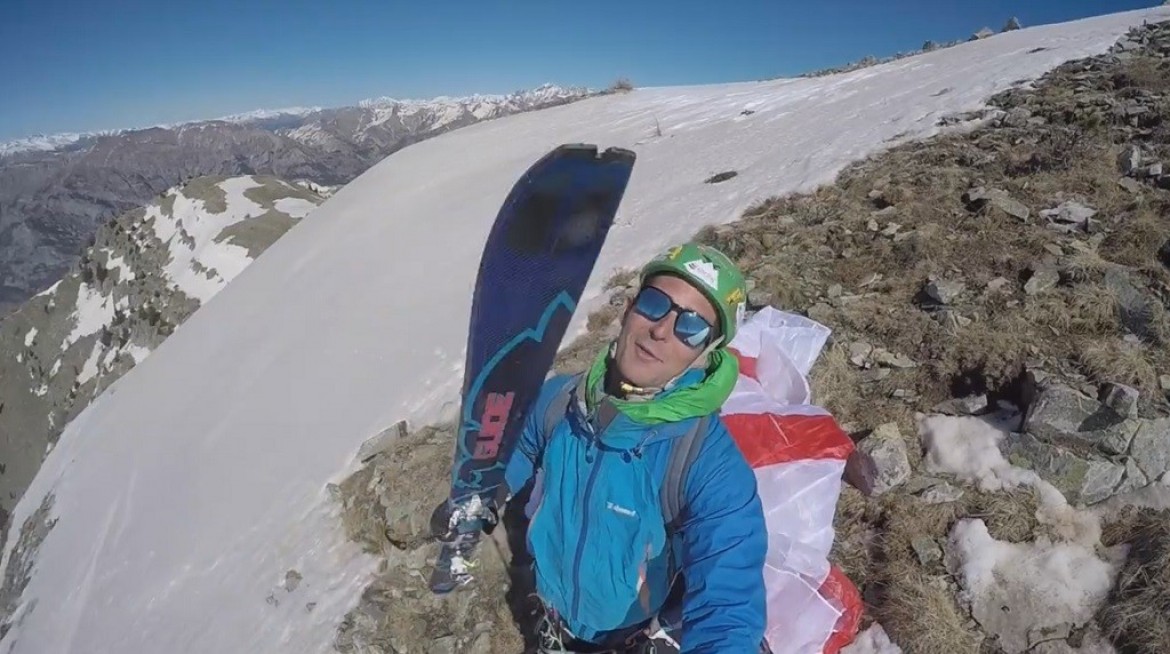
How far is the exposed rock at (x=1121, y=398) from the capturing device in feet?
14.8

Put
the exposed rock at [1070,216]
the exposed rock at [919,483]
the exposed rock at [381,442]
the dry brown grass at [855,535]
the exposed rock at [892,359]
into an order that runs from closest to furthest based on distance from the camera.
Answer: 1. the dry brown grass at [855,535]
2. the exposed rock at [919,483]
3. the exposed rock at [892,359]
4. the exposed rock at [1070,216]
5. the exposed rock at [381,442]

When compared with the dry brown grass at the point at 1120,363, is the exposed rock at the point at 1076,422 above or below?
below

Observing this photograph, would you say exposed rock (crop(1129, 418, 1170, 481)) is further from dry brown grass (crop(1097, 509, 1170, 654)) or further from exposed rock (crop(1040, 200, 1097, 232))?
exposed rock (crop(1040, 200, 1097, 232))

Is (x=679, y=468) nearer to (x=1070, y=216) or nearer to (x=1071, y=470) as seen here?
(x=1071, y=470)

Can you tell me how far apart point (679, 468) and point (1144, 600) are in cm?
323

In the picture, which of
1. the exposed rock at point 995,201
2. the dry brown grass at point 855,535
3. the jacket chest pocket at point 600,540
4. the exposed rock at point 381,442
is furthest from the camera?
the exposed rock at point 381,442

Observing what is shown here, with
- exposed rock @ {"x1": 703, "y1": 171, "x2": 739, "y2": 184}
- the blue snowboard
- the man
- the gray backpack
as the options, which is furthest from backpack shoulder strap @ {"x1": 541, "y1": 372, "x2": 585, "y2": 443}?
exposed rock @ {"x1": 703, "y1": 171, "x2": 739, "y2": 184}

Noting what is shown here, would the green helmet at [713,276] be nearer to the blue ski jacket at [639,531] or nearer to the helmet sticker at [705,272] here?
the helmet sticker at [705,272]

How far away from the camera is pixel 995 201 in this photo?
27.2 feet

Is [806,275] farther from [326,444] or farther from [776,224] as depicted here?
[326,444]

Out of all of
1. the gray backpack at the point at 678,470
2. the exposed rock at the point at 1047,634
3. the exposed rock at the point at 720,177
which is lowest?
the exposed rock at the point at 1047,634

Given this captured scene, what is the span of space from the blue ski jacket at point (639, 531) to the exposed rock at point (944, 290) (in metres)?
5.10

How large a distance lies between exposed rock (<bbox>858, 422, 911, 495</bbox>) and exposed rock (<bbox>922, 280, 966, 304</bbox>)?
2545 mm

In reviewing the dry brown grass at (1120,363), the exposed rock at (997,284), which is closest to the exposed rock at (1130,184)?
the exposed rock at (997,284)
